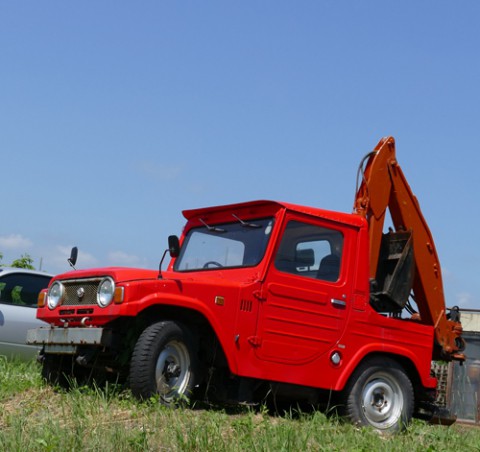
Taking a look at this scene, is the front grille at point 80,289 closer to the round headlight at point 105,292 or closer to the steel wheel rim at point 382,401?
the round headlight at point 105,292

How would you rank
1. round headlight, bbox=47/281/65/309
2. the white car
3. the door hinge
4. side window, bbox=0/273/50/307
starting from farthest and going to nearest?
side window, bbox=0/273/50/307 → the white car → round headlight, bbox=47/281/65/309 → the door hinge

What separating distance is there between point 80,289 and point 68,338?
500 mm

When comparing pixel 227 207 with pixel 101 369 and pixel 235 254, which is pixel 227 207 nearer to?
pixel 235 254

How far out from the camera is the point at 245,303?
816 cm

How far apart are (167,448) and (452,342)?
5.05 m

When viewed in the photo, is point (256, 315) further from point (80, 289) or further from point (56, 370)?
point (56, 370)

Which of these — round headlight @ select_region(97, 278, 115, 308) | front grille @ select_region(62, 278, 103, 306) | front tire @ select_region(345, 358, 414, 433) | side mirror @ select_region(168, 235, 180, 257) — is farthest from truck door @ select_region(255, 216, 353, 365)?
front grille @ select_region(62, 278, 103, 306)

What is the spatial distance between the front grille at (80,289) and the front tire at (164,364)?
701 mm

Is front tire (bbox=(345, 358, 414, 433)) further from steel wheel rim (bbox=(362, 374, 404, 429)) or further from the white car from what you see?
the white car

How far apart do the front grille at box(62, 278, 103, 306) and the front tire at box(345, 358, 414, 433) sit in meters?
2.75

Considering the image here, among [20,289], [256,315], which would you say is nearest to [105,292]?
[256,315]

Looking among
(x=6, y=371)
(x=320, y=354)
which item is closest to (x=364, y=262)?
(x=320, y=354)

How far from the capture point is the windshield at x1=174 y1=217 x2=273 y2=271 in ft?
28.5

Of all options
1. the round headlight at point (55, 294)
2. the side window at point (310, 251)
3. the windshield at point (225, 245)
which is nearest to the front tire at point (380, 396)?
the side window at point (310, 251)
